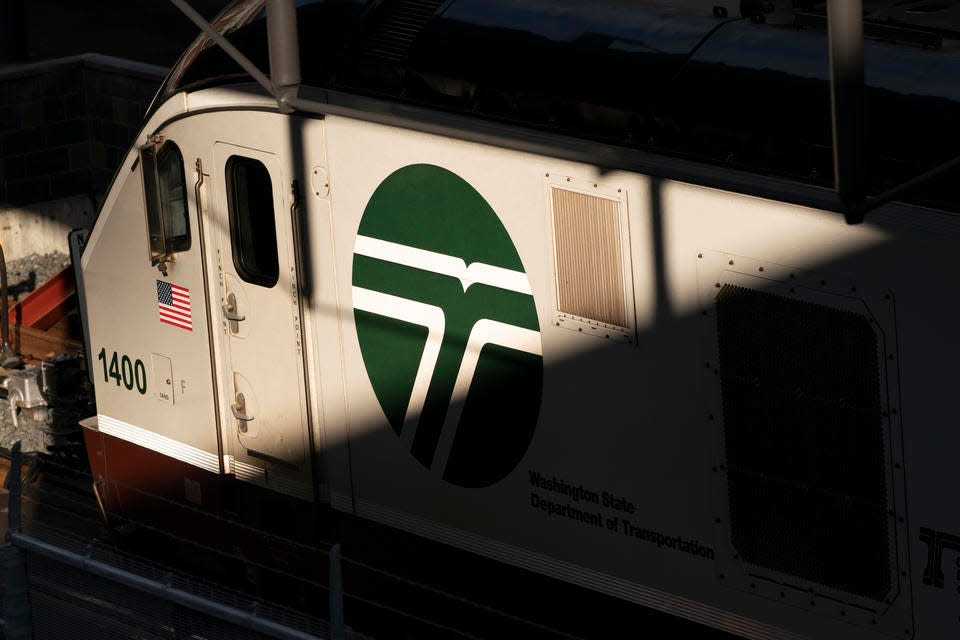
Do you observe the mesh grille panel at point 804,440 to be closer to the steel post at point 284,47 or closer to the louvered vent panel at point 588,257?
the louvered vent panel at point 588,257

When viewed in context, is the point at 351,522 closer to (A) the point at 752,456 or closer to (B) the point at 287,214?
(B) the point at 287,214

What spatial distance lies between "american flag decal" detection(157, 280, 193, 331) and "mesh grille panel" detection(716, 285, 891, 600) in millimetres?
3459

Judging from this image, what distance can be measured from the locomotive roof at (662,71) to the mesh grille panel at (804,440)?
61 centimetres

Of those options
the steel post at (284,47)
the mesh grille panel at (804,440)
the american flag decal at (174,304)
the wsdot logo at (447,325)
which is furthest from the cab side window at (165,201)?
the mesh grille panel at (804,440)

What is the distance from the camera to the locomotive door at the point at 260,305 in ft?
28.1

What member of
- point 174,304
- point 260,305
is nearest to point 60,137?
point 174,304

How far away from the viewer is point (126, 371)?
9789 mm

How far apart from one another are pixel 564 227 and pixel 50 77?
11830 millimetres

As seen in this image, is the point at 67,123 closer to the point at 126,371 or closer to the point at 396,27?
the point at 126,371

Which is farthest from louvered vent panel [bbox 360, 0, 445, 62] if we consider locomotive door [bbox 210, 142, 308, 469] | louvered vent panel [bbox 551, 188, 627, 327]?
louvered vent panel [bbox 551, 188, 627, 327]

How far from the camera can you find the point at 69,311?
568 inches

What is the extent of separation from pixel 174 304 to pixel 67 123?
9.62m

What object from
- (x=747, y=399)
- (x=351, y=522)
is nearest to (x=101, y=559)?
(x=351, y=522)

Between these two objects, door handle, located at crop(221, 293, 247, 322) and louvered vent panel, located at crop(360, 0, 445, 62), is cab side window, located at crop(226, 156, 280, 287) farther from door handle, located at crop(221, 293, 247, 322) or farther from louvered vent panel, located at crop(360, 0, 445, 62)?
louvered vent panel, located at crop(360, 0, 445, 62)
